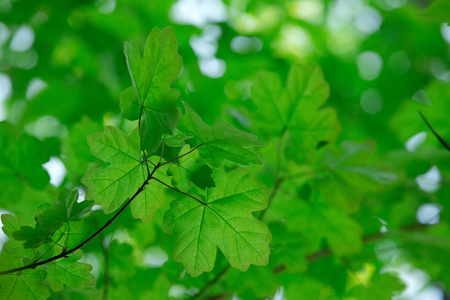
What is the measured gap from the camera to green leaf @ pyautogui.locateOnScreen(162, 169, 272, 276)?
2.19 ft

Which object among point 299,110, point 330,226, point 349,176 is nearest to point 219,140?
point 299,110

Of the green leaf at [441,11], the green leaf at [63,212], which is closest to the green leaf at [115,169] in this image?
the green leaf at [63,212]

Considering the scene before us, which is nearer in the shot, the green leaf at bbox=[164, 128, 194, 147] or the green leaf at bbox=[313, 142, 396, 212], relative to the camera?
the green leaf at bbox=[164, 128, 194, 147]

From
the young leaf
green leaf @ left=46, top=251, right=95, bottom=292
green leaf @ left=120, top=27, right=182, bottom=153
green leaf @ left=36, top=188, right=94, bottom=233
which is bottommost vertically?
green leaf @ left=46, top=251, right=95, bottom=292

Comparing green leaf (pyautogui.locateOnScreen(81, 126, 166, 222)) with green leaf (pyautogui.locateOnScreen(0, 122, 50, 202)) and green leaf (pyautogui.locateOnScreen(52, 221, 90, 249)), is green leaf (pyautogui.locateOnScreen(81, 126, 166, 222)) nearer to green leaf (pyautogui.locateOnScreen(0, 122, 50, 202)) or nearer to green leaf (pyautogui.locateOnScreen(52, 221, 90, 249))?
green leaf (pyautogui.locateOnScreen(52, 221, 90, 249))

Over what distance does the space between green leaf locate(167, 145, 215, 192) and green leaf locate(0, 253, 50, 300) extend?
271 millimetres

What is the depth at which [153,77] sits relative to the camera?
23.4 inches

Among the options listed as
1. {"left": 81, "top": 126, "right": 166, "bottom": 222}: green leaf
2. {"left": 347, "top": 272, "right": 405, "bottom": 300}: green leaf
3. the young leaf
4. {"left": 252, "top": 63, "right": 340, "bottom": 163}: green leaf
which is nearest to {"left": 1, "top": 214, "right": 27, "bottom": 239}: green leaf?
the young leaf

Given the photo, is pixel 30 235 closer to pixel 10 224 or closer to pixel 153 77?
pixel 10 224

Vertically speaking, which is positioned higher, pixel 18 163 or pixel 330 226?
pixel 18 163

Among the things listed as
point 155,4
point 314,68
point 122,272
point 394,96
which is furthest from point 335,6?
point 122,272

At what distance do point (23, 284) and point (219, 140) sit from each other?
0.40 metres

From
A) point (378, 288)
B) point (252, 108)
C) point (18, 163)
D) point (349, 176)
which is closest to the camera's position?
point (18, 163)

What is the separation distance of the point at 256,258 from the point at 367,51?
87.6 inches
